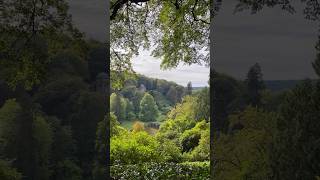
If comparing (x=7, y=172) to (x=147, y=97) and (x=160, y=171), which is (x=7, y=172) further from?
(x=147, y=97)

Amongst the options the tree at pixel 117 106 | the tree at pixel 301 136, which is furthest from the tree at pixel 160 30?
the tree at pixel 301 136

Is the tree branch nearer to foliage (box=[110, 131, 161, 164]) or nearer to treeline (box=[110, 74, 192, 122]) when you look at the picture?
foliage (box=[110, 131, 161, 164])

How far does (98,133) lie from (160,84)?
6.50m

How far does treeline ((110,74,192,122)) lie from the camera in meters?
12.8

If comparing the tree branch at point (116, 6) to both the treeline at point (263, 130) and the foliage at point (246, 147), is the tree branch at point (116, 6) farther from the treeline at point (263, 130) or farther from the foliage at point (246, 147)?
the foliage at point (246, 147)

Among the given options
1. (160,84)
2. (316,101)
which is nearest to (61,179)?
(316,101)

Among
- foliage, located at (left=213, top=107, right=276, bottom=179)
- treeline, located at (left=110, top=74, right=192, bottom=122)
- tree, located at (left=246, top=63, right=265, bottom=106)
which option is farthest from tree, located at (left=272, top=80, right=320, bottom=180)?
treeline, located at (left=110, top=74, right=192, bottom=122)

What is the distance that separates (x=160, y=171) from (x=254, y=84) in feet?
16.1

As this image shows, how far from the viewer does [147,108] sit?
43.4 feet

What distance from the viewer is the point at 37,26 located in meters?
6.25

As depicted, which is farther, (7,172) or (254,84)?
(254,84)

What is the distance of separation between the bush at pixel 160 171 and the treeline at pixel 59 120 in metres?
3.97

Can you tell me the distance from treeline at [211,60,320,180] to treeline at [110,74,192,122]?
5975 millimetres

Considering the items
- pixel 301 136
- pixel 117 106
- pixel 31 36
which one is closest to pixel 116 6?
pixel 117 106
